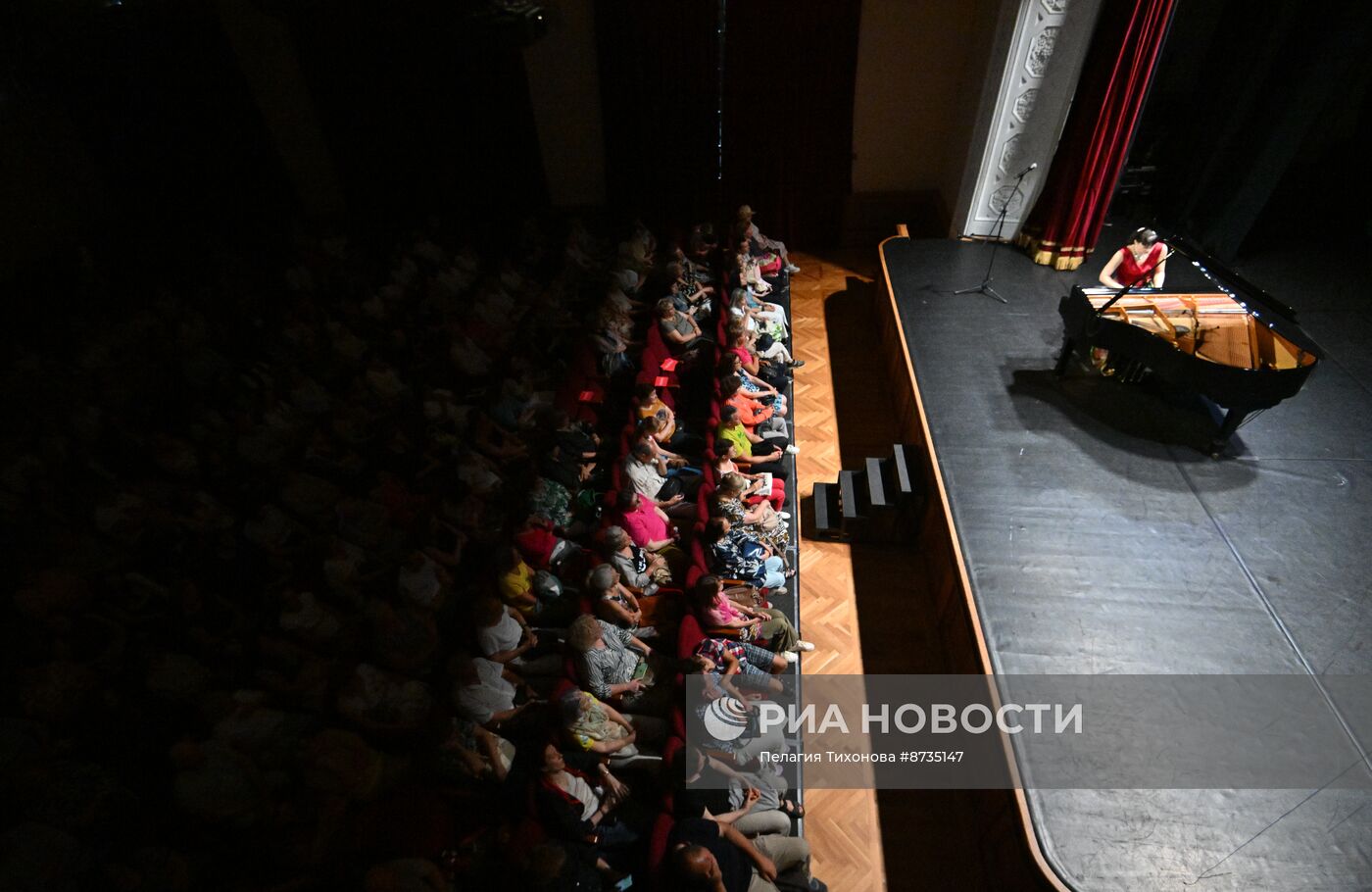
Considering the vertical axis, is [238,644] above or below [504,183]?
below

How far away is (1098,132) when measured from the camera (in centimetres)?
411

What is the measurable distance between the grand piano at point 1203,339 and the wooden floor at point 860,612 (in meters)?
1.17

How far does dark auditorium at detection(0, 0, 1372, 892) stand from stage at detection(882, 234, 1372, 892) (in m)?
0.02

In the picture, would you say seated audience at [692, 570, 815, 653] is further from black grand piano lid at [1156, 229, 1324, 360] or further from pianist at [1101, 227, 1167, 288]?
pianist at [1101, 227, 1167, 288]

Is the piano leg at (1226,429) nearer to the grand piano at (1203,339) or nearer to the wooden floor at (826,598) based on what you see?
the grand piano at (1203,339)

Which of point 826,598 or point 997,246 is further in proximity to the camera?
point 997,246

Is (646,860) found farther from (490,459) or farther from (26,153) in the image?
(26,153)

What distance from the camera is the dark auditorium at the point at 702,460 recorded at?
6.84 ft

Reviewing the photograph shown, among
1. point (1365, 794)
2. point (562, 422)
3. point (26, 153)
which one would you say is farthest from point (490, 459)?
point (26, 153)

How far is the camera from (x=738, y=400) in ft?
11.6

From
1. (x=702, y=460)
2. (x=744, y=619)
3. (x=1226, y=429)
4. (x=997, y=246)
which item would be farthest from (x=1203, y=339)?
(x=744, y=619)

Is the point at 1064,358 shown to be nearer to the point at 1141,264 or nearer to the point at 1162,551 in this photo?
the point at 1141,264

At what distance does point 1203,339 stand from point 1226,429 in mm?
506

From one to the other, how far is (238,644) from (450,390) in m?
1.78
